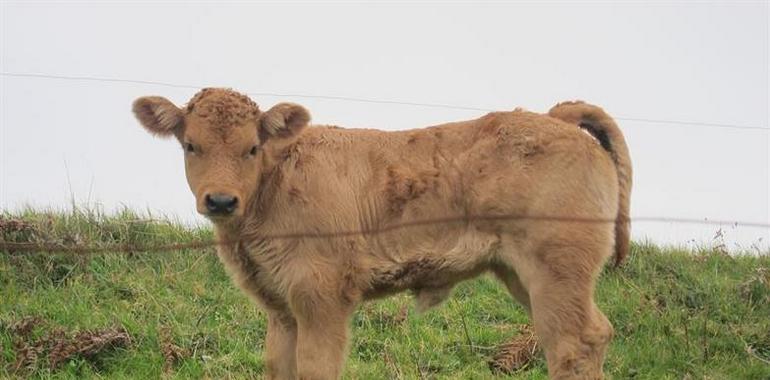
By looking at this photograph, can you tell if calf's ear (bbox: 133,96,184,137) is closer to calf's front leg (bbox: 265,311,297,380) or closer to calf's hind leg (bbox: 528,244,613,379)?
calf's front leg (bbox: 265,311,297,380)

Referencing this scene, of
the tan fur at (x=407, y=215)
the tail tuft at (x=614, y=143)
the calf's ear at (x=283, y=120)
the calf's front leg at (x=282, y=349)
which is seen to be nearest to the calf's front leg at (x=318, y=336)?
the tan fur at (x=407, y=215)

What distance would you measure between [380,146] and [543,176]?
130 centimetres

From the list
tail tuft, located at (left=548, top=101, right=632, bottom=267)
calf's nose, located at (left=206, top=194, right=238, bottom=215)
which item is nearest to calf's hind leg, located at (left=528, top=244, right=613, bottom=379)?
tail tuft, located at (left=548, top=101, right=632, bottom=267)

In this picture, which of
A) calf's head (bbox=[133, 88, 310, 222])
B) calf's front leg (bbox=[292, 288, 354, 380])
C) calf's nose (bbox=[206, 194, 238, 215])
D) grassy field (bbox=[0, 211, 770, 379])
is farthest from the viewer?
grassy field (bbox=[0, 211, 770, 379])

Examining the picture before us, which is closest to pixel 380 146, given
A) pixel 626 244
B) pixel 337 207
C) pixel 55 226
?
pixel 337 207

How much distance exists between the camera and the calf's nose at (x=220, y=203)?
853cm

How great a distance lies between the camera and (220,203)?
8.55m

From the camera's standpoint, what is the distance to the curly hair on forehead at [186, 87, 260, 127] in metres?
8.89

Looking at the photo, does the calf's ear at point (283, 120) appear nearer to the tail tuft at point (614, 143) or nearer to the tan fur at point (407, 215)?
the tan fur at point (407, 215)

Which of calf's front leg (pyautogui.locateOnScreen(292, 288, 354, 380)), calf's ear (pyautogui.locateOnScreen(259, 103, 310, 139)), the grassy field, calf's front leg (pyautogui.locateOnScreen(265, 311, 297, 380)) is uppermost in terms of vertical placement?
calf's ear (pyautogui.locateOnScreen(259, 103, 310, 139))

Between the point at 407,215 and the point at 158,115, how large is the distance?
1977mm

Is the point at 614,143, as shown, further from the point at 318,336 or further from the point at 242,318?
the point at 242,318

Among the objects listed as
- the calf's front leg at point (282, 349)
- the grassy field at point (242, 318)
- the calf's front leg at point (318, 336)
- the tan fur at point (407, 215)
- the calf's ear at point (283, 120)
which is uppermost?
the calf's ear at point (283, 120)

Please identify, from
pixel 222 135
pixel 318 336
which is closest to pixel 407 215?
pixel 318 336
